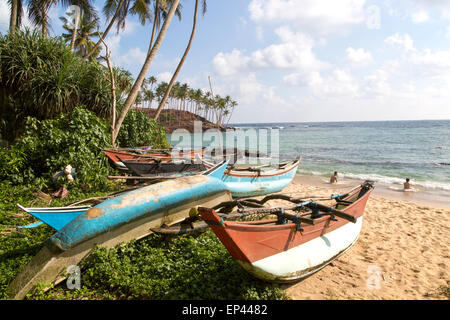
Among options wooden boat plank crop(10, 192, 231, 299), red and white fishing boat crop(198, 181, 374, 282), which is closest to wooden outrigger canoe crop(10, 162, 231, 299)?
wooden boat plank crop(10, 192, 231, 299)

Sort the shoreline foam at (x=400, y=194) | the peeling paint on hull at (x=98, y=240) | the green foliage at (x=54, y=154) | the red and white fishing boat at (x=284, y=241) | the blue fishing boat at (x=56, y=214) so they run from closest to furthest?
the red and white fishing boat at (x=284, y=241), the peeling paint on hull at (x=98, y=240), the blue fishing boat at (x=56, y=214), the green foliage at (x=54, y=154), the shoreline foam at (x=400, y=194)

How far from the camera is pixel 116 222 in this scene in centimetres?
389

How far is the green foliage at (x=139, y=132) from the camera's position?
13.8 m

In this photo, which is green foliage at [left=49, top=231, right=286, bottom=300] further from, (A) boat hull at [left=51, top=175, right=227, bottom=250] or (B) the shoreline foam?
(B) the shoreline foam

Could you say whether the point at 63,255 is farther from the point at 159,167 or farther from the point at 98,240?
the point at 159,167

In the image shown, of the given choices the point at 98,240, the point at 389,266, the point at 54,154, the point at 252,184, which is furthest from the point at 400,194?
the point at 54,154

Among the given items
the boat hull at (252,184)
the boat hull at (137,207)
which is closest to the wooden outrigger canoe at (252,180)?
the boat hull at (252,184)

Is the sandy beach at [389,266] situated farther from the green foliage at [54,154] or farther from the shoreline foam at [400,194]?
the green foliage at [54,154]

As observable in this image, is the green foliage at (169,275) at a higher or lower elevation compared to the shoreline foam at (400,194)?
higher

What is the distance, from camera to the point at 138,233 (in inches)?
170

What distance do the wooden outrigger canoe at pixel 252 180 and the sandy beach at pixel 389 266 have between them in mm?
3474

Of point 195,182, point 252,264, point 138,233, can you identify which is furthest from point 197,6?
point 252,264
